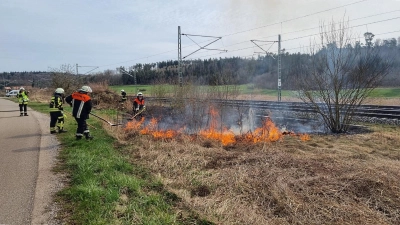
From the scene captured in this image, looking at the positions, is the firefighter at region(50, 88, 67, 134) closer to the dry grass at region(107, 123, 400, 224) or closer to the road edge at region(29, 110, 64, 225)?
the road edge at region(29, 110, 64, 225)

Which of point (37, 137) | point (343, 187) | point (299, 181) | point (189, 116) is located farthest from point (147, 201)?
point (189, 116)

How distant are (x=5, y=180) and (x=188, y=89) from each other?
14272 mm

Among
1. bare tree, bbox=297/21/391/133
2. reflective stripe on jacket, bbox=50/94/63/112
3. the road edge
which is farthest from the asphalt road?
bare tree, bbox=297/21/391/133

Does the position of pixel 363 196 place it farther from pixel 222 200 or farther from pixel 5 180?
pixel 5 180

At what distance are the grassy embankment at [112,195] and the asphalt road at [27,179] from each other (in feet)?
0.87

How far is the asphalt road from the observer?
162 inches

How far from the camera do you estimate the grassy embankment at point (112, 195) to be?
13.0 ft

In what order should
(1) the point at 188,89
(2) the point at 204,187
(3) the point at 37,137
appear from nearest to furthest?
(2) the point at 204,187, (3) the point at 37,137, (1) the point at 188,89

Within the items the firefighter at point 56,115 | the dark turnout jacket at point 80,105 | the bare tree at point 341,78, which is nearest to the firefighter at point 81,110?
the dark turnout jacket at point 80,105

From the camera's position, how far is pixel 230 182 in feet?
17.8

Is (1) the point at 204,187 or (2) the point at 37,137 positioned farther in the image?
(2) the point at 37,137

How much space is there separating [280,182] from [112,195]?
2862 mm

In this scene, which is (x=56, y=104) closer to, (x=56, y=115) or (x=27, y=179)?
(x=56, y=115)

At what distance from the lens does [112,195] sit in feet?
15.1
